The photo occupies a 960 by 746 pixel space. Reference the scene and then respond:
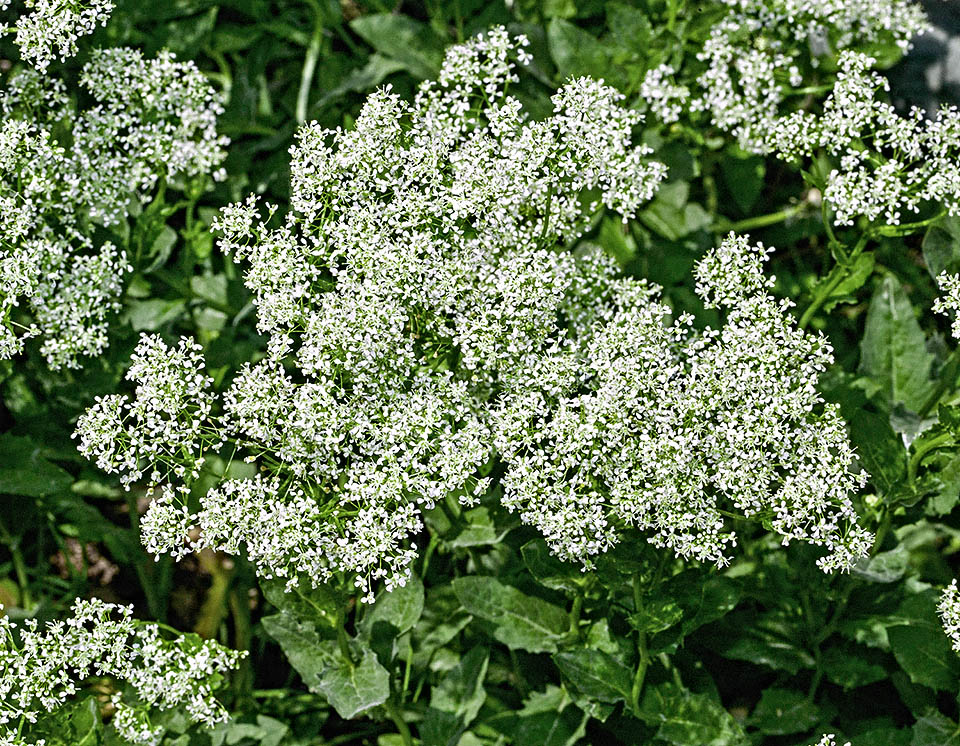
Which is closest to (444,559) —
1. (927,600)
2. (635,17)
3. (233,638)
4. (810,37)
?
(233,638)

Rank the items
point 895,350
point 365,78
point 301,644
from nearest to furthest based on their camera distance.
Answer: point 301,644 < point 895,350 < point 365,78

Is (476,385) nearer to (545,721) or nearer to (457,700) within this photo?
(457,700)

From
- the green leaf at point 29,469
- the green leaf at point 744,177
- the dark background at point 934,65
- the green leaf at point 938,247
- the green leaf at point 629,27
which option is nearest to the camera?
the green leaf at point 938,247

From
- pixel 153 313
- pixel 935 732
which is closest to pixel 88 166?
pixel 153 313

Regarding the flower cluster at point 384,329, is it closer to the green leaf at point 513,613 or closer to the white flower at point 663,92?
the green leaf at point 513,613

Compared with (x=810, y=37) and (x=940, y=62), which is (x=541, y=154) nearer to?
(x=810, y=37)

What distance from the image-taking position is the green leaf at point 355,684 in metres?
3.94

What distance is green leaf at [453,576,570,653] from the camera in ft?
13.8

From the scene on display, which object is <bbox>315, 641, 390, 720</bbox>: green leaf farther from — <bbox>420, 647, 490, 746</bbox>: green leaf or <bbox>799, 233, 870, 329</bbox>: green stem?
<bbox>799, 233, 870, 329</bbox>: green stem

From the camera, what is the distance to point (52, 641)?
3854 millimetres

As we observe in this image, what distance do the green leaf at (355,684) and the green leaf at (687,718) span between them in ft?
3.13

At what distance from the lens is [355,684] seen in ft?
13.3

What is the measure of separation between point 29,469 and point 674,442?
279 cm

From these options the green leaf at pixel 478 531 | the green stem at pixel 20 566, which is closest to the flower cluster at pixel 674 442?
the green leaf at pixel 478 531
